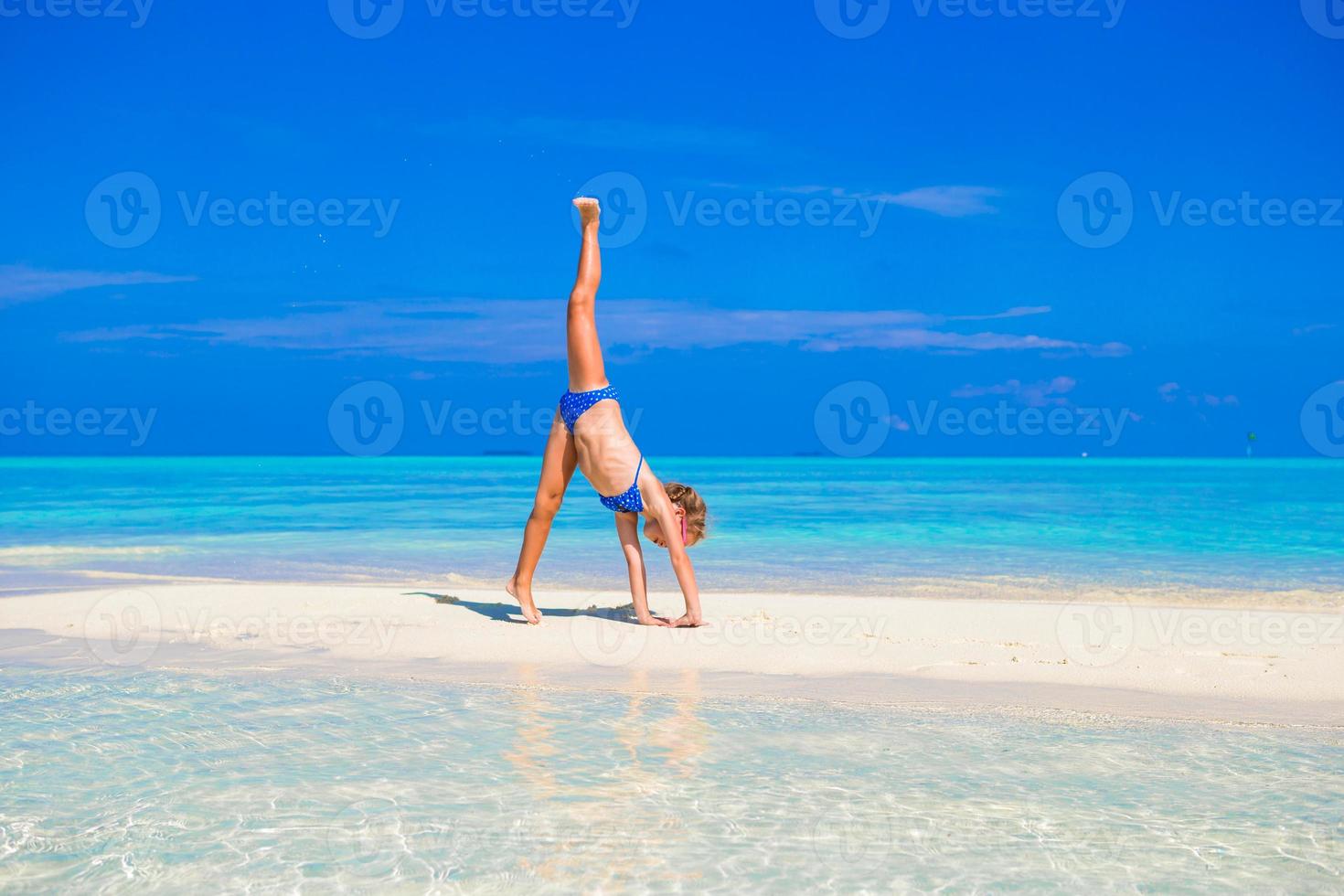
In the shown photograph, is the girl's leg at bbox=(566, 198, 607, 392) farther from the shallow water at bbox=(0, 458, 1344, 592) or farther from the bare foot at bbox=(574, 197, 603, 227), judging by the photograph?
the shallow water at bbox=(0, 458, 1344, 592)

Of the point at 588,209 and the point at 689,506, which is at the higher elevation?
the point at 588,209

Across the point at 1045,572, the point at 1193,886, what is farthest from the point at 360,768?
the point at 1045,572

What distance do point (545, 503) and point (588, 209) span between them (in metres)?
2.02

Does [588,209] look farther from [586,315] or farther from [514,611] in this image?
[514,611]

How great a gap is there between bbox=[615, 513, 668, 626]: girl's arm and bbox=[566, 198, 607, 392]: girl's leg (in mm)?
971

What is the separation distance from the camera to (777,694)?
580 centimetres

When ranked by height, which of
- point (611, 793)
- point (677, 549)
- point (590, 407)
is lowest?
point (611, 793)

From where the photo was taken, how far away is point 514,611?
8719 mm

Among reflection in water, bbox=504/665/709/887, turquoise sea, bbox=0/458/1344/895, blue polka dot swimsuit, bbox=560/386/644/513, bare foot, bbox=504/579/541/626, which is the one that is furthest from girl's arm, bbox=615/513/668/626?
reflection in water, bbox=504/665/709/887

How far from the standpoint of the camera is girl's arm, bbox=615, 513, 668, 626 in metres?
7.82

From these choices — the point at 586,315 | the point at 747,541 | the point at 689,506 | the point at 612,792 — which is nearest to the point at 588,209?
the point at 586,315

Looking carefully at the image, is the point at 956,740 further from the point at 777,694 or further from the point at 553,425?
the point at 553,425

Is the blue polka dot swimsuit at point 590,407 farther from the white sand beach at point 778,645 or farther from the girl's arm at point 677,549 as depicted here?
the white sand beach at point 778,645

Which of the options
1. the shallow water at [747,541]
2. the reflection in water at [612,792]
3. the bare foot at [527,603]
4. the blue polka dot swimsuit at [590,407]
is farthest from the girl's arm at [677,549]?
the shallow water at [747,541]
